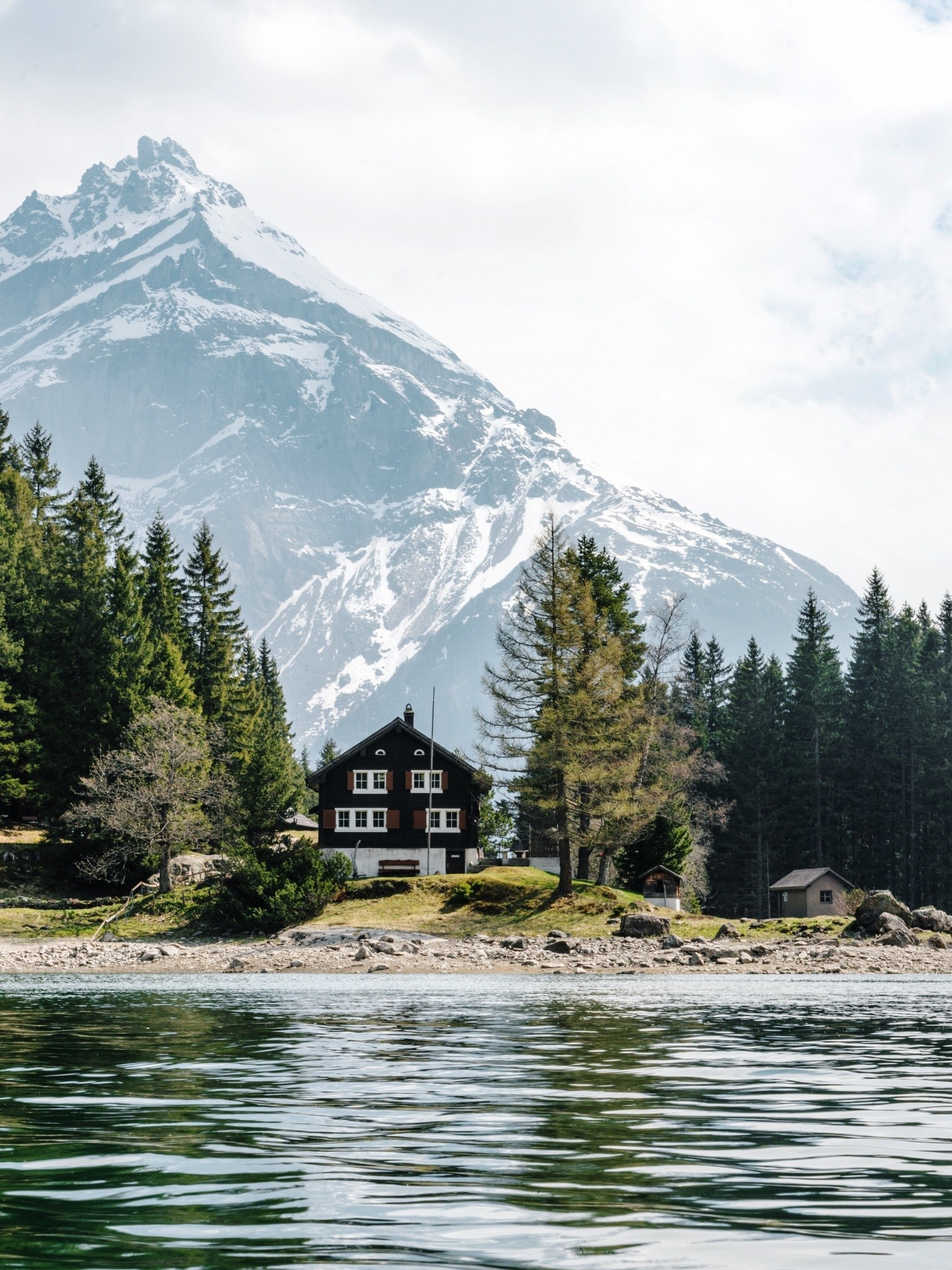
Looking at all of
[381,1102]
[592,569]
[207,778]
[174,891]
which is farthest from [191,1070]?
[592,569]

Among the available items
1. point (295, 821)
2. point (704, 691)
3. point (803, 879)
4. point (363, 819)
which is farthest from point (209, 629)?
point (704, 691)

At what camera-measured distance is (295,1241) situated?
6957 millimetres

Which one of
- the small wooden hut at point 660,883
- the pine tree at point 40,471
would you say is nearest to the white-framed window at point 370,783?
the small wooden hut at point 660,883

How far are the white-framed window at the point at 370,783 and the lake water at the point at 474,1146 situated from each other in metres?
60.2

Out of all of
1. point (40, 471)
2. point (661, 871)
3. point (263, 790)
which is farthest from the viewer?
point (40, 471)

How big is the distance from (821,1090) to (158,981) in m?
30.7

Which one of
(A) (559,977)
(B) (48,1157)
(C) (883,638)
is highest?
(C) (883,638)

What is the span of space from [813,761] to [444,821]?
1369 inches

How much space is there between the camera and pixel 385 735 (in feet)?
280

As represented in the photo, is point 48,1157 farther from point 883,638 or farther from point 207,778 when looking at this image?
point 883,638

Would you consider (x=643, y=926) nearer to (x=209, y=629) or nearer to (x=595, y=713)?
(x=595, y=713)

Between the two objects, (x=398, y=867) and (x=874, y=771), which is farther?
(x=874, y=771)

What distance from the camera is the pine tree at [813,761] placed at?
104250 mm

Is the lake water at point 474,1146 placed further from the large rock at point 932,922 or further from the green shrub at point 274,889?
the large rock at point 932,922
